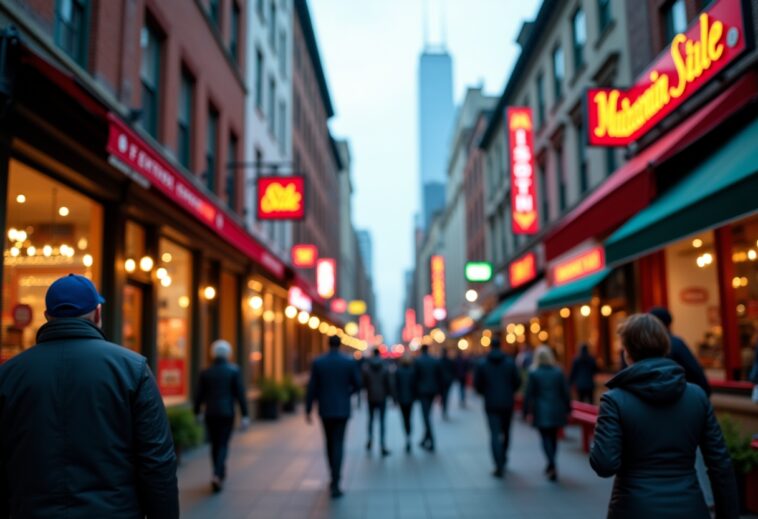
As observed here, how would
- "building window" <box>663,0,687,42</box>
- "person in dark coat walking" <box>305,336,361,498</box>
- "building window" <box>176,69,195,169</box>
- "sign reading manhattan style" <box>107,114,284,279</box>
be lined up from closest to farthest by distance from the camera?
1. "sign reading manhattan style" <box>107,114,284,279</box>
2. "person in dark coat walking" <box>305,336,361,498</box>
3. "building window" <box>663,0,687,42</box>
4. "building window" <box>176,69,195,169</box>

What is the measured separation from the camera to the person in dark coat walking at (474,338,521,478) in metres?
9.71

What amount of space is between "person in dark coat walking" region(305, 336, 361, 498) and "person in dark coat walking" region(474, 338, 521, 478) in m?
1.96

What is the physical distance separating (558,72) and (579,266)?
32.2ft

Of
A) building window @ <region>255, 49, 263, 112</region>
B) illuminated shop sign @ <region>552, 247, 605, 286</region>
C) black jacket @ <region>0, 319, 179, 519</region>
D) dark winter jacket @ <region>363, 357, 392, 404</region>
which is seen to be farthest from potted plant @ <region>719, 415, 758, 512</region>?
building window @ <region>255, 49, 263, 112</region>

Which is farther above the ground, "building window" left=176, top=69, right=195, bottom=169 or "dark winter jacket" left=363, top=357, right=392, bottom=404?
"building window" left=176, top=69, right=195, bottom=169

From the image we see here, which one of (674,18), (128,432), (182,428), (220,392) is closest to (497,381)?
(220,392)

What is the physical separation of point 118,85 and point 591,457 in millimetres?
9673

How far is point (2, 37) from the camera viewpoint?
261 inches

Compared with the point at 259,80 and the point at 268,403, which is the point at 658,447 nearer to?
the point at 268,403

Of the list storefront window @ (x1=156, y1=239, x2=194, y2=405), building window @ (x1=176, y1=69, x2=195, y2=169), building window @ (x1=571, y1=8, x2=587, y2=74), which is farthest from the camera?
building window @ (x1=571, y1=8, x2=587, y2=74)

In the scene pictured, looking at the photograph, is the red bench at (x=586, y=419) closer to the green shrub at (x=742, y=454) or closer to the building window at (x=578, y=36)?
the green shrub at (x=742, y=454)

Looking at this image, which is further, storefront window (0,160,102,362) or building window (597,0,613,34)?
building window (597,0,613,34)

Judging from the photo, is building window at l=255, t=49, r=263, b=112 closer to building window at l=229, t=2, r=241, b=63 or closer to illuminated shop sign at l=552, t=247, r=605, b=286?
building window at l=229, t=2, r=241, b=63

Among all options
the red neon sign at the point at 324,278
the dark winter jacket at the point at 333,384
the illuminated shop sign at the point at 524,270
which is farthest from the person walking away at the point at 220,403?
the red neon sign at the point at 324,278
